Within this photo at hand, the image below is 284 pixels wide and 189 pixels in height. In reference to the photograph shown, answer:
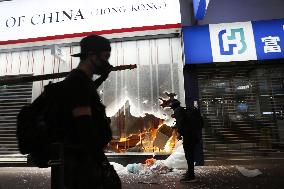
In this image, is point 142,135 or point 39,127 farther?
point 142,135

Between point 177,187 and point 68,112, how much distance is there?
4.56 m

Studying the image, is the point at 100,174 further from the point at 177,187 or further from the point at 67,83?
the point at 177,187

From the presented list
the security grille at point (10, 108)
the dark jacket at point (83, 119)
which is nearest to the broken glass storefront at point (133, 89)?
the security grille at point (10, 108)

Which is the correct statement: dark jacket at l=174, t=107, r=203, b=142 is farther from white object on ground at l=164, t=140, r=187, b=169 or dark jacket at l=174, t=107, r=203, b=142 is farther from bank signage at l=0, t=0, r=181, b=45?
bank signage at l=0, t=0, r=181, b=45

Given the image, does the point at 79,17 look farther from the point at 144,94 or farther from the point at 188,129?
the point at 188,129

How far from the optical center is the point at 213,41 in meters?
8.80

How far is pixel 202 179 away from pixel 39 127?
5511 millimetres

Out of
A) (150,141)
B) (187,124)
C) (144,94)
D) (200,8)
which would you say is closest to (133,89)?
(144,94)

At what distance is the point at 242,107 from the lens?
9055mm

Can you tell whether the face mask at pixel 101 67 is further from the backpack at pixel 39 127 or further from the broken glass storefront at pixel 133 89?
the broken glass storefront at pixel 133 89

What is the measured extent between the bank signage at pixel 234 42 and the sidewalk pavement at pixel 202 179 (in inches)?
120

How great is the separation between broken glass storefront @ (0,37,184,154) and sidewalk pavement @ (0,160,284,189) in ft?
4.46

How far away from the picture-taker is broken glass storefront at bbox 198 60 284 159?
29.0ft

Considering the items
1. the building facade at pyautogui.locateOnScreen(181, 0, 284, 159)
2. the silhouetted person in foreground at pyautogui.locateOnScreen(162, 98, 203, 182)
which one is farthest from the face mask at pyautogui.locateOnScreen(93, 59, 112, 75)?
the building facade at pyautogui.locateOnScreen(181, 0, 284, 159)
